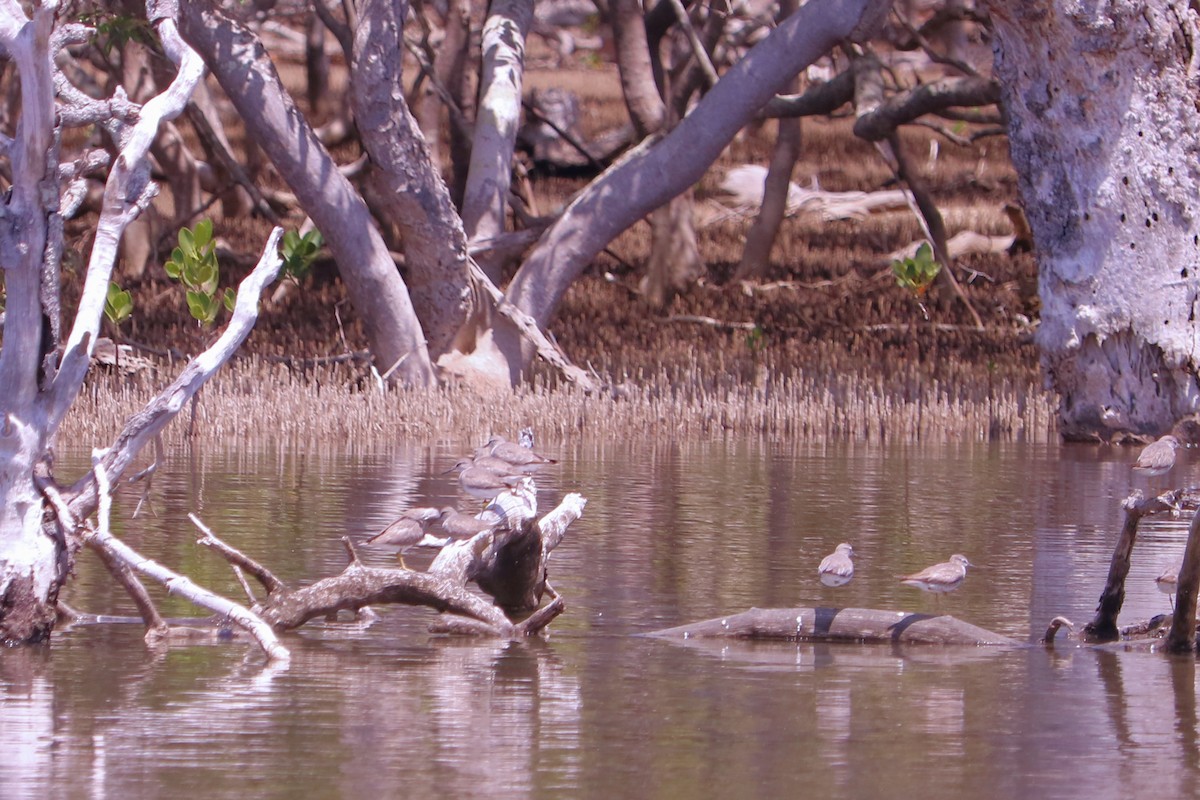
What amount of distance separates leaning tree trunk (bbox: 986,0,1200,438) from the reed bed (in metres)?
1.14

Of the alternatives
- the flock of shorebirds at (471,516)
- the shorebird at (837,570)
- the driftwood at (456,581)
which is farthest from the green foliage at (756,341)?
the shorebird at (837,570)

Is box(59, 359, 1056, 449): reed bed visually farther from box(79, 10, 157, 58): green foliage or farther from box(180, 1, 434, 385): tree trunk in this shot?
box(79, 10, 157, 58): green foliage

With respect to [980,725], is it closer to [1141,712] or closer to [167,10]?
[1141,712]

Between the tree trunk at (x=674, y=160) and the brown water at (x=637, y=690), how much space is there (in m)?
6.42

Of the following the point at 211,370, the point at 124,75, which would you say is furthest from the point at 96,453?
the point at 124,75

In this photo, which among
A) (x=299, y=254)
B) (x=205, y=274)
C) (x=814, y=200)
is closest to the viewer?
(x=205, y=274)

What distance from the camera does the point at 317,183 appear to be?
17609mm

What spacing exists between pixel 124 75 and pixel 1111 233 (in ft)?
36.9

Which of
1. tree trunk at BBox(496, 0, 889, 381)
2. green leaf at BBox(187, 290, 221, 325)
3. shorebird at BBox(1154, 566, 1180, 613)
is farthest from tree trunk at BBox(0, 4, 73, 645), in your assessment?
tree trunk at BBox(496, 0, 889, 381)

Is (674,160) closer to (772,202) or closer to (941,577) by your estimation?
(772,202)

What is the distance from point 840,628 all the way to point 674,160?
10321 millimetres

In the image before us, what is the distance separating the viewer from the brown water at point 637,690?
6.11 metres

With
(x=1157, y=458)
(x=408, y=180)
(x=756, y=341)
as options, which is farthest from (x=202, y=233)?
(x=1157, y=458)

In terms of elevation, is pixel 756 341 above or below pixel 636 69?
below
